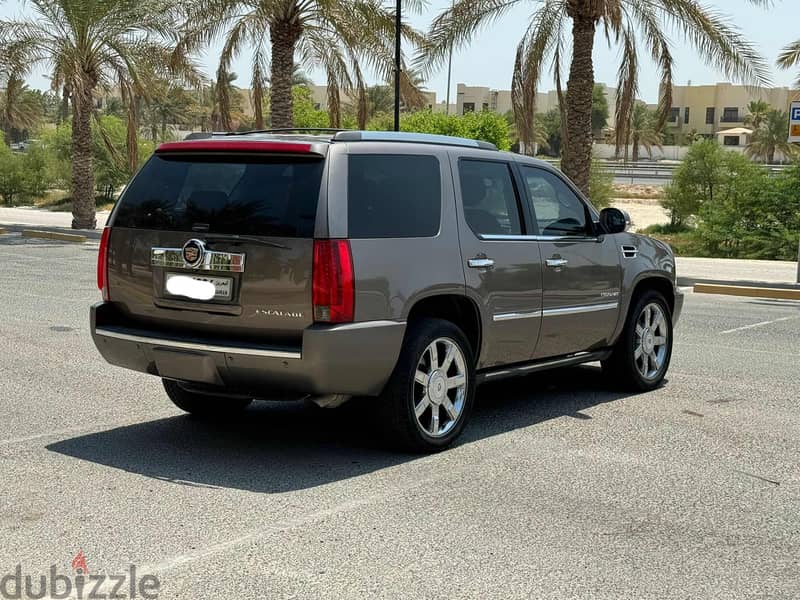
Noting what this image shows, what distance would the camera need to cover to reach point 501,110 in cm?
14850

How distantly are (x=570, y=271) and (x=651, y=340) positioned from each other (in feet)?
4.61

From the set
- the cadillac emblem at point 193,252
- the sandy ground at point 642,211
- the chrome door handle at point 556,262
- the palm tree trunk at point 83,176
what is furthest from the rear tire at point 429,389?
the sandy ground at point 642,211

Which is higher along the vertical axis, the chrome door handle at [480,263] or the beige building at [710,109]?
the beige building at [710,109]

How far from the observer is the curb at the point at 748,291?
59.3 ft

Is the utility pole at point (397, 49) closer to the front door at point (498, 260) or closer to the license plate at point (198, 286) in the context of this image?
the front door at point (498, 260)

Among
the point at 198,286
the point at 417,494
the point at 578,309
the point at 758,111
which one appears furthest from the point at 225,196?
the point at 758,111

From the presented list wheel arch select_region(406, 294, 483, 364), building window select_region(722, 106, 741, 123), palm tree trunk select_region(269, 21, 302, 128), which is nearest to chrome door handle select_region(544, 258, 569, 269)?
wheel arch select_region(406, 294, 483, 364)

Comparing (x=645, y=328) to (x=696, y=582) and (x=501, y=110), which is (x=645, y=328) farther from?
(x=501, y=110)

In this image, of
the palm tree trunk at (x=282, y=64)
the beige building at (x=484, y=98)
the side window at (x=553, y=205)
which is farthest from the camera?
the beige building at (x=484, y=98)

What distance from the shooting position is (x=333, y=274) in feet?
20.2

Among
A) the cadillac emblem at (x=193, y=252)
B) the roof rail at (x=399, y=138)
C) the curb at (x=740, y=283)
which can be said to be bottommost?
the curb at (x=740, y=283)

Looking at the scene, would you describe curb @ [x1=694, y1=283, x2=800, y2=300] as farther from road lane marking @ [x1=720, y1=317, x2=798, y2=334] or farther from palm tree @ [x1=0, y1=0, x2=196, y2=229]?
palm tree @ [x1=0, y1=0, x2=196, y2=229]

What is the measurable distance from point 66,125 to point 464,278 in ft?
153

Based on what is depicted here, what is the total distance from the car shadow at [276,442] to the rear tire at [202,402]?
0.09 m
